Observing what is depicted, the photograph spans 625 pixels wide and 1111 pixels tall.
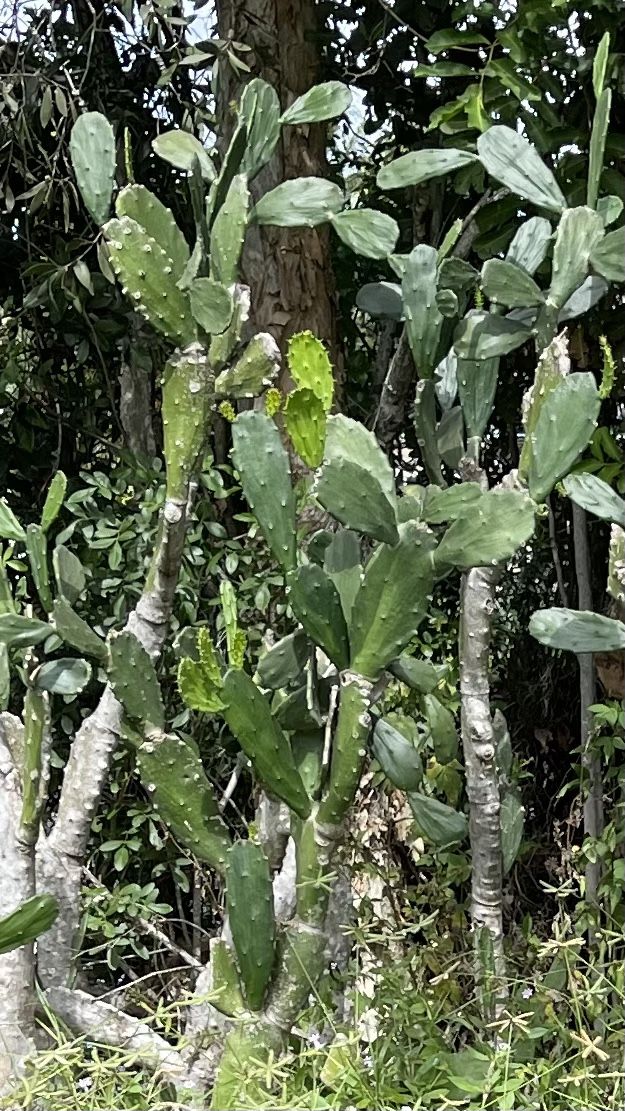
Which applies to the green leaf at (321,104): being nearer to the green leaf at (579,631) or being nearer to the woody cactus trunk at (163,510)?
the woody cactus trunk at (163,510)

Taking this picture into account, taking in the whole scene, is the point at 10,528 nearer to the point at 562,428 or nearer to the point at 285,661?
the point at 285,661

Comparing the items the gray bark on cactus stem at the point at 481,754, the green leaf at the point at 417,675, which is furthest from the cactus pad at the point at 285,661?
the gray bark on cactus stem at the point at 481,754

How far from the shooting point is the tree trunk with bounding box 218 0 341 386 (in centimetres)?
147

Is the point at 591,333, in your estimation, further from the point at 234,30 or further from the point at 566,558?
the point at 234,30

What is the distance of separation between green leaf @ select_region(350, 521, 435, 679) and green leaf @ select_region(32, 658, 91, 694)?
11.9 inches

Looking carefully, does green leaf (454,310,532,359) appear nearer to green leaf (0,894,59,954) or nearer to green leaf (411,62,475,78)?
green leaf (411,62,475,78)

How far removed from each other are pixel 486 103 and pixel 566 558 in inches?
34.6

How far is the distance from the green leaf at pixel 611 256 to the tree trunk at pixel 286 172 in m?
0.68

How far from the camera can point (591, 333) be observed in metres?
1.45

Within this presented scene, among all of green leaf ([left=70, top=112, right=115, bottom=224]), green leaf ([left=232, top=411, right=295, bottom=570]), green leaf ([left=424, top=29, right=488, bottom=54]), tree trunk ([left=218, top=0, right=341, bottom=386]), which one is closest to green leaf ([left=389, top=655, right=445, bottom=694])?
green leaf ([left=232, top=411, right=295, bottom=570])

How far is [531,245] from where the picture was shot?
1.02 meters

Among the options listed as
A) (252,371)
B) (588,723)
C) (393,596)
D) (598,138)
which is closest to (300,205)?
(252,371)

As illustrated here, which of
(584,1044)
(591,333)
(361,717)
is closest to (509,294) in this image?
(361,717)

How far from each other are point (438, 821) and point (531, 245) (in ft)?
1.98
